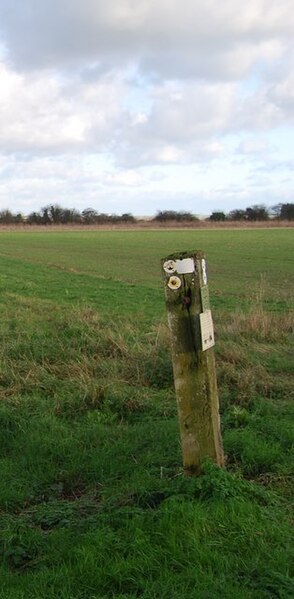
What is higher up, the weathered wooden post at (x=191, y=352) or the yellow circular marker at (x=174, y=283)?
the yellow circular marker at (x=174, y=283)

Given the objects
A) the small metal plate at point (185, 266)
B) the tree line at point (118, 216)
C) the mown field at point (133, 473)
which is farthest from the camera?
the tree line at point (118, 216)

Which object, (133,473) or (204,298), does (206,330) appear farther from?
(133,473)

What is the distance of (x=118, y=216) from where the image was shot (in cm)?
13338

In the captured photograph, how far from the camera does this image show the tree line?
125 m

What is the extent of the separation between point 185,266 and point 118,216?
131m

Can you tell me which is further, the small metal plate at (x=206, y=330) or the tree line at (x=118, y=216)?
the tree line at (x=118, y=216)

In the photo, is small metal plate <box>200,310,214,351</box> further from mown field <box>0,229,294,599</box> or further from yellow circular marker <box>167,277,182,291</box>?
mown field <box>0,229,294,599</box>

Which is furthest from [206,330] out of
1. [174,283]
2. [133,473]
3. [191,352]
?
[133,473]

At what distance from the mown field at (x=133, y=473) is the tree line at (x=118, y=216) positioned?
117567 millimetres

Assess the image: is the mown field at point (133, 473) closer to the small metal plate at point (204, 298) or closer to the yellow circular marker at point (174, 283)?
the small metal plate at point (204, 298)

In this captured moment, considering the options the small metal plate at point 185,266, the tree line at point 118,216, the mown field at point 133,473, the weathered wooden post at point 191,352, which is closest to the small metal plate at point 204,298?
the weathered wooden post at point 191,352

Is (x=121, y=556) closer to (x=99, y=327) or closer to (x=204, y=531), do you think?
(x=204, y=531)

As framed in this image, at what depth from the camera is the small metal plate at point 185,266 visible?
4.27 metres

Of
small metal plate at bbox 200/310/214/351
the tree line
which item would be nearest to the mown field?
small metal plate at bbox 200/310/214/351
